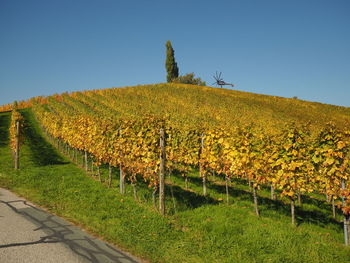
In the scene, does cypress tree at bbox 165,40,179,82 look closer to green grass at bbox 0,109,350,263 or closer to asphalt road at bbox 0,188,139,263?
green grass at bbox 0,109,350,263

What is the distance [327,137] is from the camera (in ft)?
21.7

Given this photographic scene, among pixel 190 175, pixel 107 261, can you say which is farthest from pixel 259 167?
pixel 190 175

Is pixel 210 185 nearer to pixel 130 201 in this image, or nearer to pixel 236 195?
pixel 236 195

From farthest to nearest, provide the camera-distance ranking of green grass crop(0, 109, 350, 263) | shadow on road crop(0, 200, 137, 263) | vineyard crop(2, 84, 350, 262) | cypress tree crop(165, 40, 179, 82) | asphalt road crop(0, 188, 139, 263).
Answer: cypress tree crop(165, 40, 179, 82), vineyard crop(2, 84, 350, 262), green grass crop(0, 109, 350, 263), shadow on road crop(0, 200, 137, 263), asphalt road crop(0, 188, 139, 263)

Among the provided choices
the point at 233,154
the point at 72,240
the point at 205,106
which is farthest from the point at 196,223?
the point at 205,106

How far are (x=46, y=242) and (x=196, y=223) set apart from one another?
393 centimetres

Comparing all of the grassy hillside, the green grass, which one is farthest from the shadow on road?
the grassy hillside

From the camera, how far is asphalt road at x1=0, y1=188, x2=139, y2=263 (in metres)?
5.11

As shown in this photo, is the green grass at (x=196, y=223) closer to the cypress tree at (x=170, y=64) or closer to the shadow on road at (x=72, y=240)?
the shadow on road at (x=72, y=240)

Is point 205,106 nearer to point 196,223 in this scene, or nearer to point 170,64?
point 196,223

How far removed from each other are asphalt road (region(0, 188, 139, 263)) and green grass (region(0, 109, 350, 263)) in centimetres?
38

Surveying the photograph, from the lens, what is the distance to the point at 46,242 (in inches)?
227

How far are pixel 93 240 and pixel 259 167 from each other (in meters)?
5.52

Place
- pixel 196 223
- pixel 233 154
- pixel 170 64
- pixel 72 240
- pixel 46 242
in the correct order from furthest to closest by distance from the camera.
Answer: pixel 170 64 → pixel 233 154 → pixel 196 223 → pixel 72 240 → pixel 46 242
